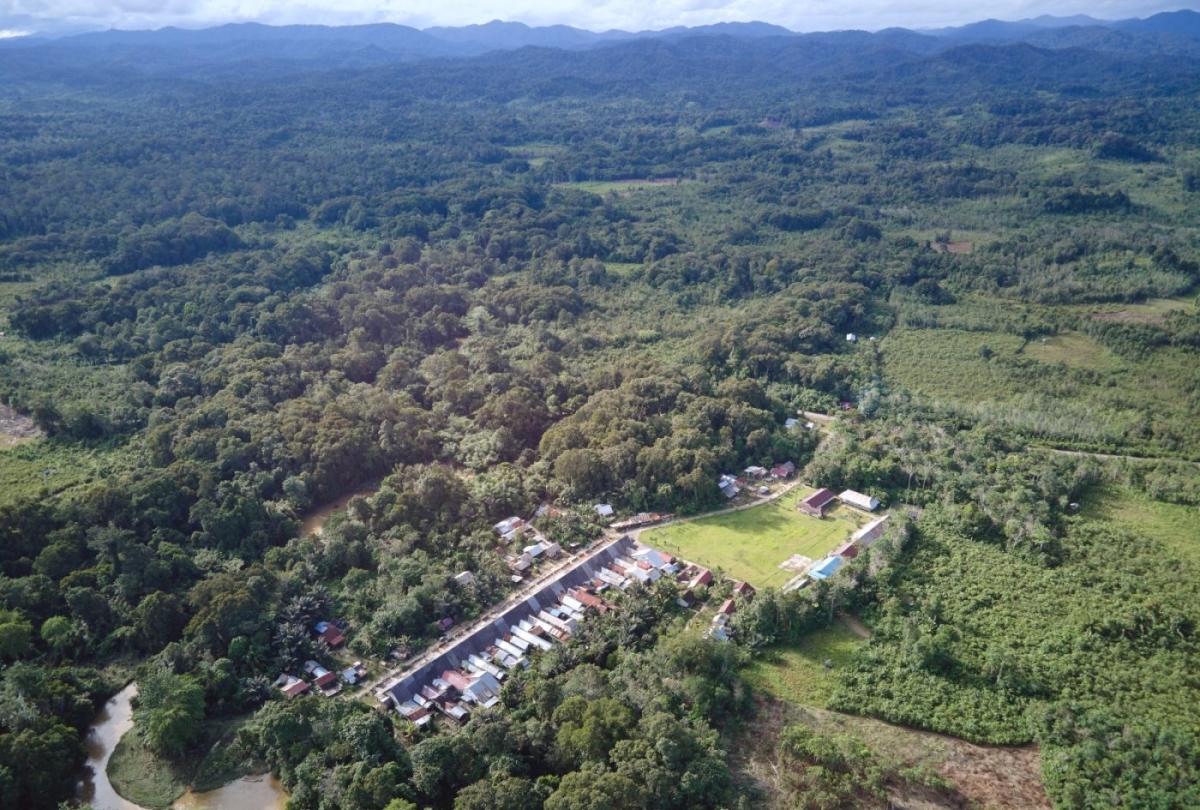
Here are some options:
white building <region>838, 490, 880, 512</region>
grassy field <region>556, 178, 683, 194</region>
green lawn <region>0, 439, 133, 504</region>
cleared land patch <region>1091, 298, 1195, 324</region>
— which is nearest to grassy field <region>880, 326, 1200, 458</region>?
cleared land patch <region>1091, 298, 1195, 324</region>

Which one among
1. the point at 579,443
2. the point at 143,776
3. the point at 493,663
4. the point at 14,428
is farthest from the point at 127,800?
the point at 14,428

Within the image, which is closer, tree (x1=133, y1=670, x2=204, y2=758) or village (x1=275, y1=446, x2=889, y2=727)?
tree (x1=133, y1=670, x2=204, y2=758)

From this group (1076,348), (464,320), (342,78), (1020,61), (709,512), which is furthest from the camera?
(1020,61)

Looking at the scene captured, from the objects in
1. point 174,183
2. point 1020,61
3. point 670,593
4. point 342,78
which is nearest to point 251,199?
point 174,183

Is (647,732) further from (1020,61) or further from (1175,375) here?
(1020,61)

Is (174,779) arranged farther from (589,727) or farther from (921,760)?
(921,760)

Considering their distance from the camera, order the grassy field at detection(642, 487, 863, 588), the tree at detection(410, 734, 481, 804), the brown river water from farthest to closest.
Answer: the grassy field at detection(642, 487, 863, 588), the brown river water, the tree at detection(410, 734, 481, 804)

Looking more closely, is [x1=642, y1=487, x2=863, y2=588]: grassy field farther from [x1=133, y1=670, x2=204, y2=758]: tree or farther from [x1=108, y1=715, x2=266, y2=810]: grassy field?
[x1=133, y1=670, x2=204, y2=758]: tree
